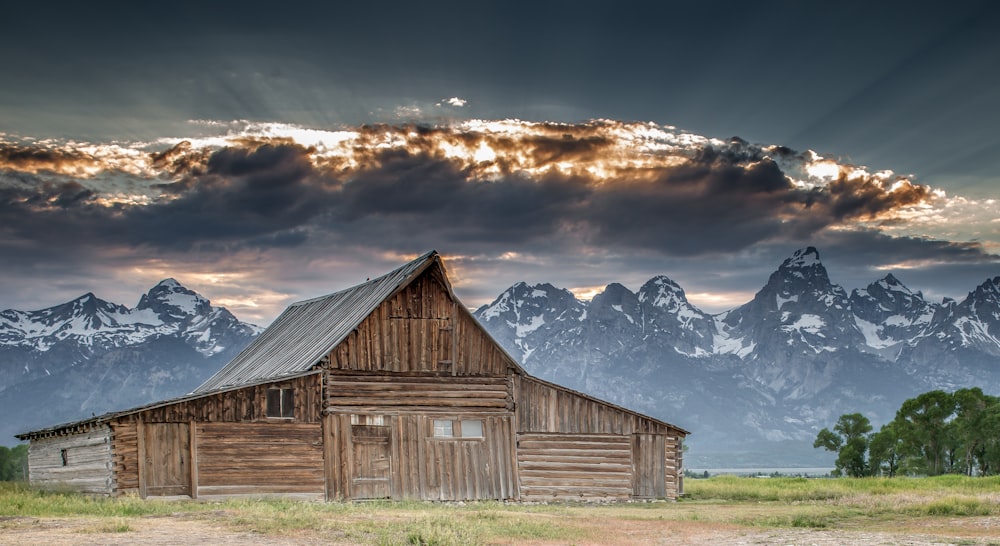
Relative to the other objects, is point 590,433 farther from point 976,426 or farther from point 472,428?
point 976,426

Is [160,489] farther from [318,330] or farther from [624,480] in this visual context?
[624,480]

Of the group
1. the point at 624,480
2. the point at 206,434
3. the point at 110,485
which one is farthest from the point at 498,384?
the point at 110,485

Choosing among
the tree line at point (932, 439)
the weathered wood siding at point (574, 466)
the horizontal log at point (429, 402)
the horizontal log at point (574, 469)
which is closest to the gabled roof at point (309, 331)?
the horizontal log at point (429, 402)

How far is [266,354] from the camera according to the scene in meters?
49.7

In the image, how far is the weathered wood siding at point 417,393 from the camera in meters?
40.8

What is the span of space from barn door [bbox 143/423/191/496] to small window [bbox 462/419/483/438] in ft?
34.9

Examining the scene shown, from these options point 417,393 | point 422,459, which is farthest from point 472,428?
point 417,393

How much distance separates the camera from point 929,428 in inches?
3634

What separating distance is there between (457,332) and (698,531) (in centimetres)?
1590

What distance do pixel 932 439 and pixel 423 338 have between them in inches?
2552

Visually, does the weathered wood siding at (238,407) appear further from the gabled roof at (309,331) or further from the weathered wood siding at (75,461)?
the weathered wood siding at (75,461)

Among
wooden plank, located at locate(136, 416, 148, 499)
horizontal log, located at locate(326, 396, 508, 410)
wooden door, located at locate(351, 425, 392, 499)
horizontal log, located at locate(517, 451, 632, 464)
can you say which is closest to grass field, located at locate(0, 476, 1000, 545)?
wooden door, located at locate(351, 425, 392, 499)

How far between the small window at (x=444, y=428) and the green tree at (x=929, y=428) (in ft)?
197

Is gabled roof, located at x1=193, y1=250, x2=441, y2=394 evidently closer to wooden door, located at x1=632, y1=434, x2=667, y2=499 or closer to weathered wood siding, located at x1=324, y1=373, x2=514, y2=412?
weathered wood siding, located at x1=324, y1=373, x2=514, y2=412
